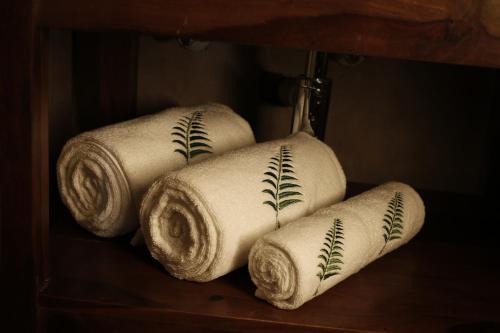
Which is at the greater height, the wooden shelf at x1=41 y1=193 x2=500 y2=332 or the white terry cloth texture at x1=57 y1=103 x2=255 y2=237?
the white terry cloth texture at x1=57 y1=103 x2=255 y2=237

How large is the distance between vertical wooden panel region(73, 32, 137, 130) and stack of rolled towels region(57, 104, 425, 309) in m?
0.20

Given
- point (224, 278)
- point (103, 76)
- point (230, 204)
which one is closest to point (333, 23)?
point (230, 204)

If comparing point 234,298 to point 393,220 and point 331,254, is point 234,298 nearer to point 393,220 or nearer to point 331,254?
point 331,254

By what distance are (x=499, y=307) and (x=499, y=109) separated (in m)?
0.40

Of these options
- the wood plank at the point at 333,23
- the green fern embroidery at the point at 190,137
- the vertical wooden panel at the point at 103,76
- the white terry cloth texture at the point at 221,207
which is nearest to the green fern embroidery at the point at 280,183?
the white terry cloth texture at the point at 221,207

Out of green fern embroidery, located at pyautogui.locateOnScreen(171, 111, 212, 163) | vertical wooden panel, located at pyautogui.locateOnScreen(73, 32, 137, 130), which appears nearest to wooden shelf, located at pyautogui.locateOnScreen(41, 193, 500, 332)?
green fern embroidery, located at pyautogui.locateOnScreen(171, 111, 212, 163)

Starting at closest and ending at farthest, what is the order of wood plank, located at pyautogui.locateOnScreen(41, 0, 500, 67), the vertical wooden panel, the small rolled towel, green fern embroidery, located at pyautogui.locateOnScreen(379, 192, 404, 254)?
wood plank, located at pyautogui.locateOnScreen(41, 0, 500, 67), the small rolled towel, green fern embroidery, located at pyautogui.locateOnScreen(379, 192, 404, 254), the vertical wooden panel

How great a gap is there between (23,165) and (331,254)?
1.05ft

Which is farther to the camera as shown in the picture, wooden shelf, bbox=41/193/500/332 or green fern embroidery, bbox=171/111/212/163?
green fern embroidery, bbox=171/111/212/163

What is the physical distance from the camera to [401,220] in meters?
0.79

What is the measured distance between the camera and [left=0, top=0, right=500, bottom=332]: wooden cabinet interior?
54 cm

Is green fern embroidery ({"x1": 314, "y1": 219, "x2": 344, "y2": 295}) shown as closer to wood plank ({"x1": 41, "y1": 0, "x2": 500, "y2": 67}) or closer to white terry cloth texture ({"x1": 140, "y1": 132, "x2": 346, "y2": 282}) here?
white terry cloth texture ({"x1": 140, "y1": 132, "x2": 346, "y2": 282})

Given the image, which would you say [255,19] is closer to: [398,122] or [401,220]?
[401,220]

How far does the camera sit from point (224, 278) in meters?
0.73
